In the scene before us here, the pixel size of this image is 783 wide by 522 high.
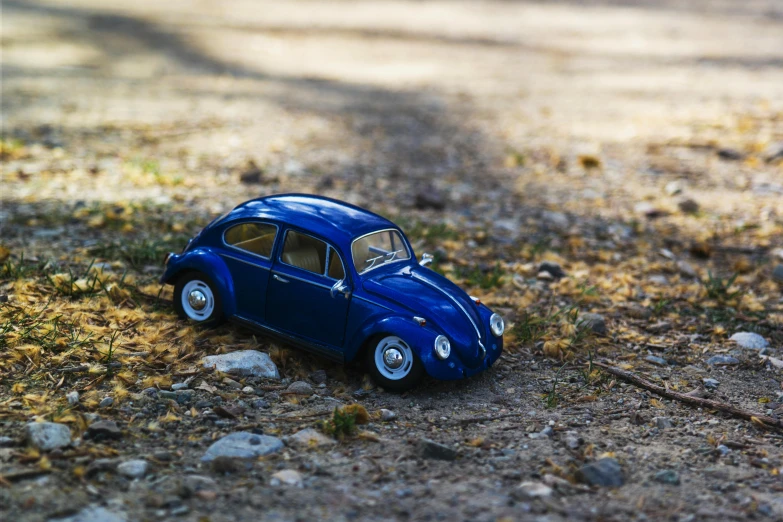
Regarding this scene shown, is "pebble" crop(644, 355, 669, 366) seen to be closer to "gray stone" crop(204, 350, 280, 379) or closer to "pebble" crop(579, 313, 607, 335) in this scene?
"pebble" crop(579, 313, 607, 335)

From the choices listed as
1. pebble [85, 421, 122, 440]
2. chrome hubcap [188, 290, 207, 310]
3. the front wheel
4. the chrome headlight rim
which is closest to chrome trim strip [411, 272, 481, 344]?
the chrome headlight rim

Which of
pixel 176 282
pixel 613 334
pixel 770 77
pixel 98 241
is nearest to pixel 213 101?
pixel 98 241

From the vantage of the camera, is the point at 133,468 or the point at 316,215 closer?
the point at 133,468

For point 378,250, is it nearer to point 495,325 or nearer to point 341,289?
point 341,289

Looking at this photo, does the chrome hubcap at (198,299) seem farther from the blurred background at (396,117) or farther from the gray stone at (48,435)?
the blurred background at (396,117)

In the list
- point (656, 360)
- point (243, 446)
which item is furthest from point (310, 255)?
point (656, 360)

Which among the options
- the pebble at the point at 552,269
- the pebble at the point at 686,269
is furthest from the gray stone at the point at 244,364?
the pebble at the point at 686,269
